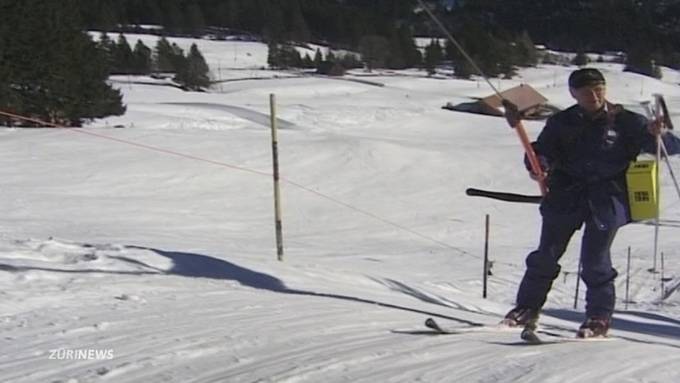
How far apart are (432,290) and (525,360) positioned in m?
5.70

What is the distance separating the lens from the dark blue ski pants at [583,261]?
5883 mm

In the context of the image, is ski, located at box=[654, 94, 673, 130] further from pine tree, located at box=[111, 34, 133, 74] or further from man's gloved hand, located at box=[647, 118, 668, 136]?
pine tree, located at box=[111, 34, 133, 74]

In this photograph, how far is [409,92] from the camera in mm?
56031

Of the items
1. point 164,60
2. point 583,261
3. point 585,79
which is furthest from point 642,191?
point 164,60

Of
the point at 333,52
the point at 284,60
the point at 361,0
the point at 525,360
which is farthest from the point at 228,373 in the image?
the point at 361,0

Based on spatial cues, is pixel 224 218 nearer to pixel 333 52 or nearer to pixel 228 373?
pixel 228 373

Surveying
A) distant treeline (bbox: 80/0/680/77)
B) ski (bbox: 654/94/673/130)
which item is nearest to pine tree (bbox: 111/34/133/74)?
distant treeline (bbox: 80/0/680/77)

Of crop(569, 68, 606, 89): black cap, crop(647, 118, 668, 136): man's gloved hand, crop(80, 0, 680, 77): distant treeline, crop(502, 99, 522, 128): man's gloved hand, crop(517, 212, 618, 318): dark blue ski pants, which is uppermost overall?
crop(80, 0, 680, 77): distant treeline

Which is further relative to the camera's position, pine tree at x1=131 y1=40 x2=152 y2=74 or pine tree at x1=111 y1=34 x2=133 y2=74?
pine tree at x1=131 y1=40 x2=152 y2=74

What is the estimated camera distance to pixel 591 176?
5785mm

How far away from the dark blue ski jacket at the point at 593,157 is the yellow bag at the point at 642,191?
0.05 m

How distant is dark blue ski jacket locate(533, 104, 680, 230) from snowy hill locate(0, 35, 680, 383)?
31.8 inches

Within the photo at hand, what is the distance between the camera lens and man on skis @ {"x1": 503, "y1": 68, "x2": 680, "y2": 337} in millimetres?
5727

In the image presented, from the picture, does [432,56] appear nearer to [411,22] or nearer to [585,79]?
[411,22]
